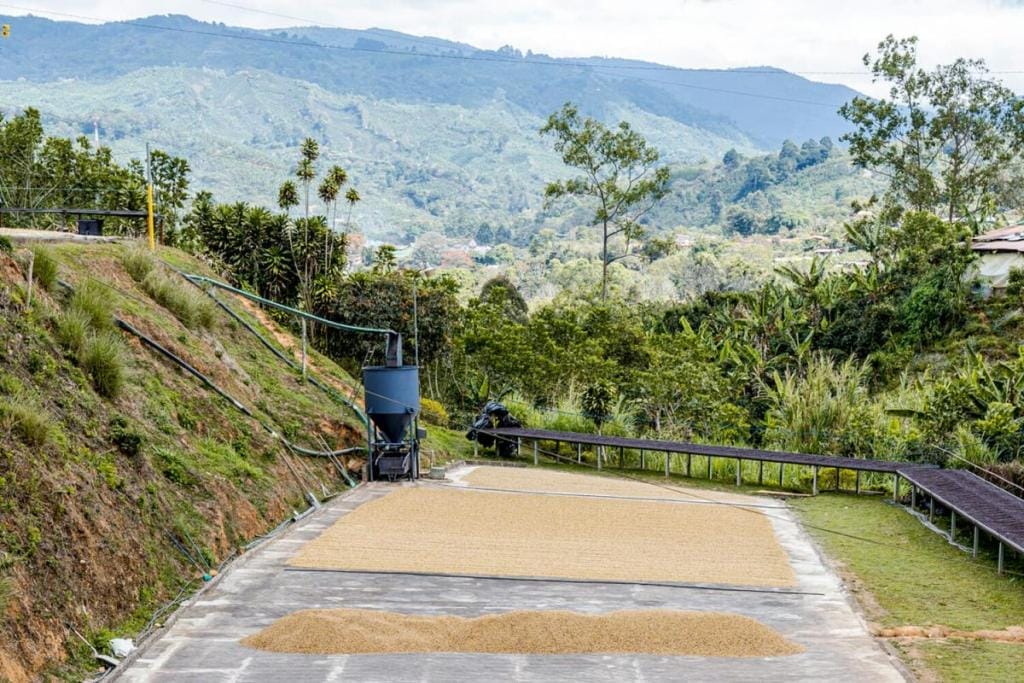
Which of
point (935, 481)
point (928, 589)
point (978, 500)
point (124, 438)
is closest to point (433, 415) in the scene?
point (935, 481)

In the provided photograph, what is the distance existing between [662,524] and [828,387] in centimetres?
1090

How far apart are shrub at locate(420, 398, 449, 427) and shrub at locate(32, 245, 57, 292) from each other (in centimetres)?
1314

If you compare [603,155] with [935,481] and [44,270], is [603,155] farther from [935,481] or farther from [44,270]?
[44,270]

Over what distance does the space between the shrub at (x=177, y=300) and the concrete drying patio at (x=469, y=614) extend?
5457mm

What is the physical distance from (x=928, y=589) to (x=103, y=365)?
885 centimetres

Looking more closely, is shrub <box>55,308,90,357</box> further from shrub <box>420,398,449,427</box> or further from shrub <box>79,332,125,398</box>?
shrub <box>420,398,449,427</box>

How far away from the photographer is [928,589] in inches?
458

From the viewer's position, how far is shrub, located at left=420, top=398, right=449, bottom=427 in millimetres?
→ 26300

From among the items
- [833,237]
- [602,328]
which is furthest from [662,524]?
[833,237]

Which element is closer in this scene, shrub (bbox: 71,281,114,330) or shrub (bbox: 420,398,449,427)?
shrub (bbox: 71,281,114,330)

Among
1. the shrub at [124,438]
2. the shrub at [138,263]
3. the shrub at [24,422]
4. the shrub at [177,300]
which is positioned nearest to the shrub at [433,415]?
the shrub at [177,300]

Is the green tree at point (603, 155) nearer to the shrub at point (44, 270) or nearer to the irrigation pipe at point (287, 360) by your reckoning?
the irrigation pipe at point (287, 360)

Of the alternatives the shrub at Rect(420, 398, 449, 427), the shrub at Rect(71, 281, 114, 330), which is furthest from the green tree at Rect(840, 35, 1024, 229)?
the shrub at Rect(71, 281, 114, 330)

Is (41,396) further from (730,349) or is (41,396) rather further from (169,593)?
(730,349)
